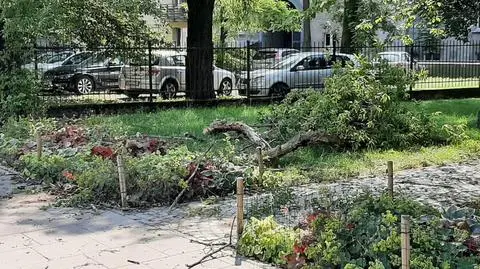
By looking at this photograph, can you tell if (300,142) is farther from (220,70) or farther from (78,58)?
(220,70)

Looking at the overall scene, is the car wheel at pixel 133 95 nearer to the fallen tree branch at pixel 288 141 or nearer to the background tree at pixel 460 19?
the fallen tree branch at pixel 288 141

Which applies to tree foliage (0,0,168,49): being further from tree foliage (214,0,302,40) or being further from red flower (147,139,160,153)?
tree foliage (214,0,302,40)

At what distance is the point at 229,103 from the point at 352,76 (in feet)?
26.7

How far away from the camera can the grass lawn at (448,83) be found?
74.7ft

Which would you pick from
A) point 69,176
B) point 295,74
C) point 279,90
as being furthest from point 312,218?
Answer: point 295,74

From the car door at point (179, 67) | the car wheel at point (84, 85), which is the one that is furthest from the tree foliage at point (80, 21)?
the car wheel at point (84, 85)

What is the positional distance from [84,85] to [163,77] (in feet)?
9.02

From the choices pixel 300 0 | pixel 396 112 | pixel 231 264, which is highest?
pixel 300 0

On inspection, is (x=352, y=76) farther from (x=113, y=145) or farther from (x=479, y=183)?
(x=113, y=145)

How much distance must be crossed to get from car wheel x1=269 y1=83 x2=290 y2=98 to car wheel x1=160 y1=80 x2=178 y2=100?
3059 mm

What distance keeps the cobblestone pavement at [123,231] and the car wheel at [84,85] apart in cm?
1101

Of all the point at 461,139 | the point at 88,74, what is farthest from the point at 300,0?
the point at 461,139

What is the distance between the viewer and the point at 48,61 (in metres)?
17.5

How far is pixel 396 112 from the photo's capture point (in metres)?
11.8
